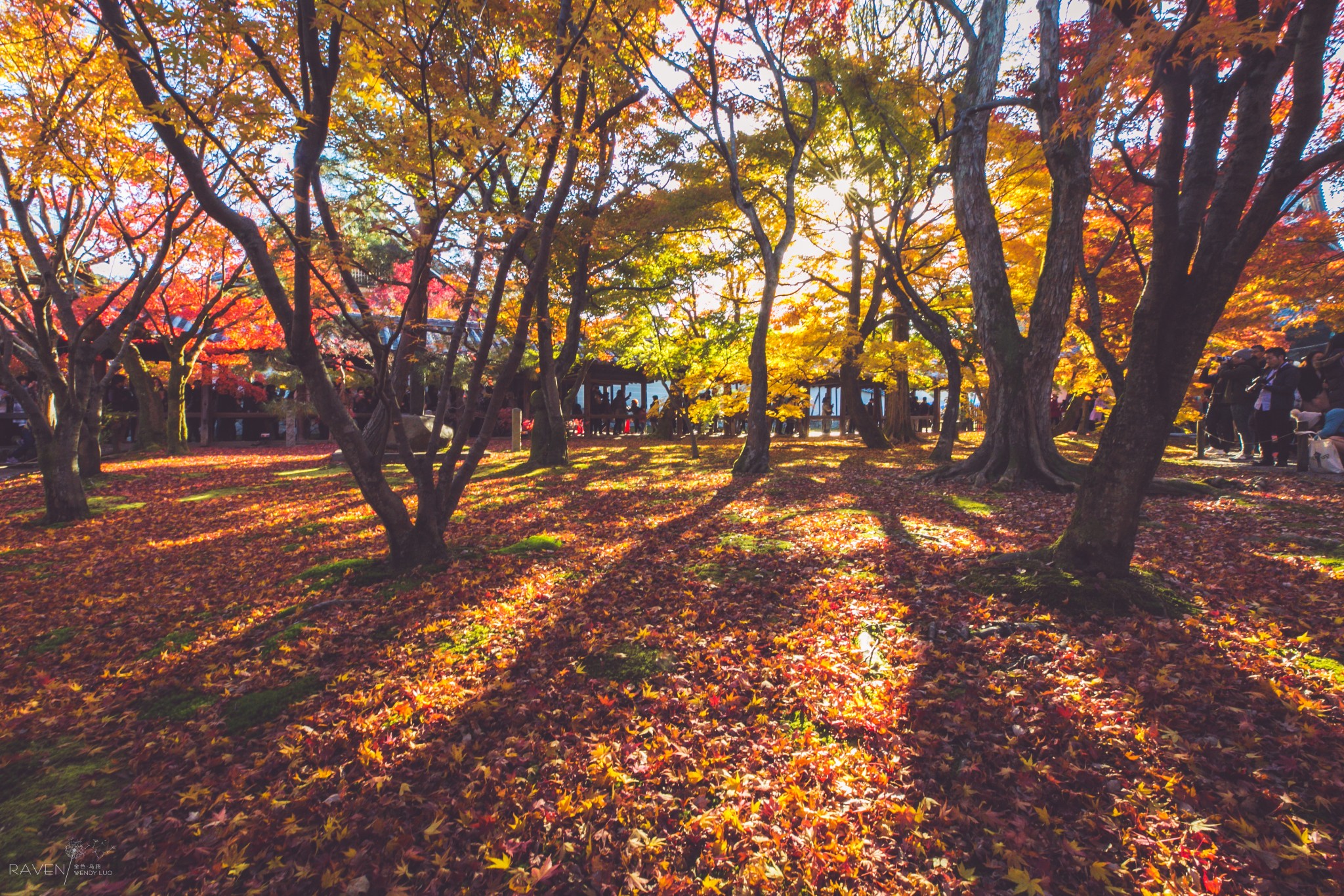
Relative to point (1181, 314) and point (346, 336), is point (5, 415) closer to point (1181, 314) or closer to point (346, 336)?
point (346, 336)

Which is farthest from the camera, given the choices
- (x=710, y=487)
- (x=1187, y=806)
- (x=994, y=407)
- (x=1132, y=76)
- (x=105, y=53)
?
(x=710, y=487)

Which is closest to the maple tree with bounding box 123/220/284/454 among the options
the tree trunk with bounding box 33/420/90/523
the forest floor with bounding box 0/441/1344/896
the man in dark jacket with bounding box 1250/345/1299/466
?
the tree trunk with bounding box 33/420/90/523

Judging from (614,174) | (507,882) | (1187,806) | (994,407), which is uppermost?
(614,174)

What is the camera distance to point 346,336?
17672mm

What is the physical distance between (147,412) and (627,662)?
2036 cm

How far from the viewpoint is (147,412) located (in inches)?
663

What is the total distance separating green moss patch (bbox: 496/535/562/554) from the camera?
5.85 m

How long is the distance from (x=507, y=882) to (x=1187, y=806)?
8.12 feet

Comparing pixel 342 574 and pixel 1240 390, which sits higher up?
pixel 1240 390

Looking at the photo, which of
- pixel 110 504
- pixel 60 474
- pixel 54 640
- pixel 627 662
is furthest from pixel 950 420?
pixel 110 504

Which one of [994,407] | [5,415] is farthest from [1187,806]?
[5,415]

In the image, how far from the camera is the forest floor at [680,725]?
79.0 inches

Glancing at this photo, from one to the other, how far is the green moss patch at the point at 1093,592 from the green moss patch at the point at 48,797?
5039mm

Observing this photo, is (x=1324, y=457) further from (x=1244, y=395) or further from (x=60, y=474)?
(x=60, y=474)
